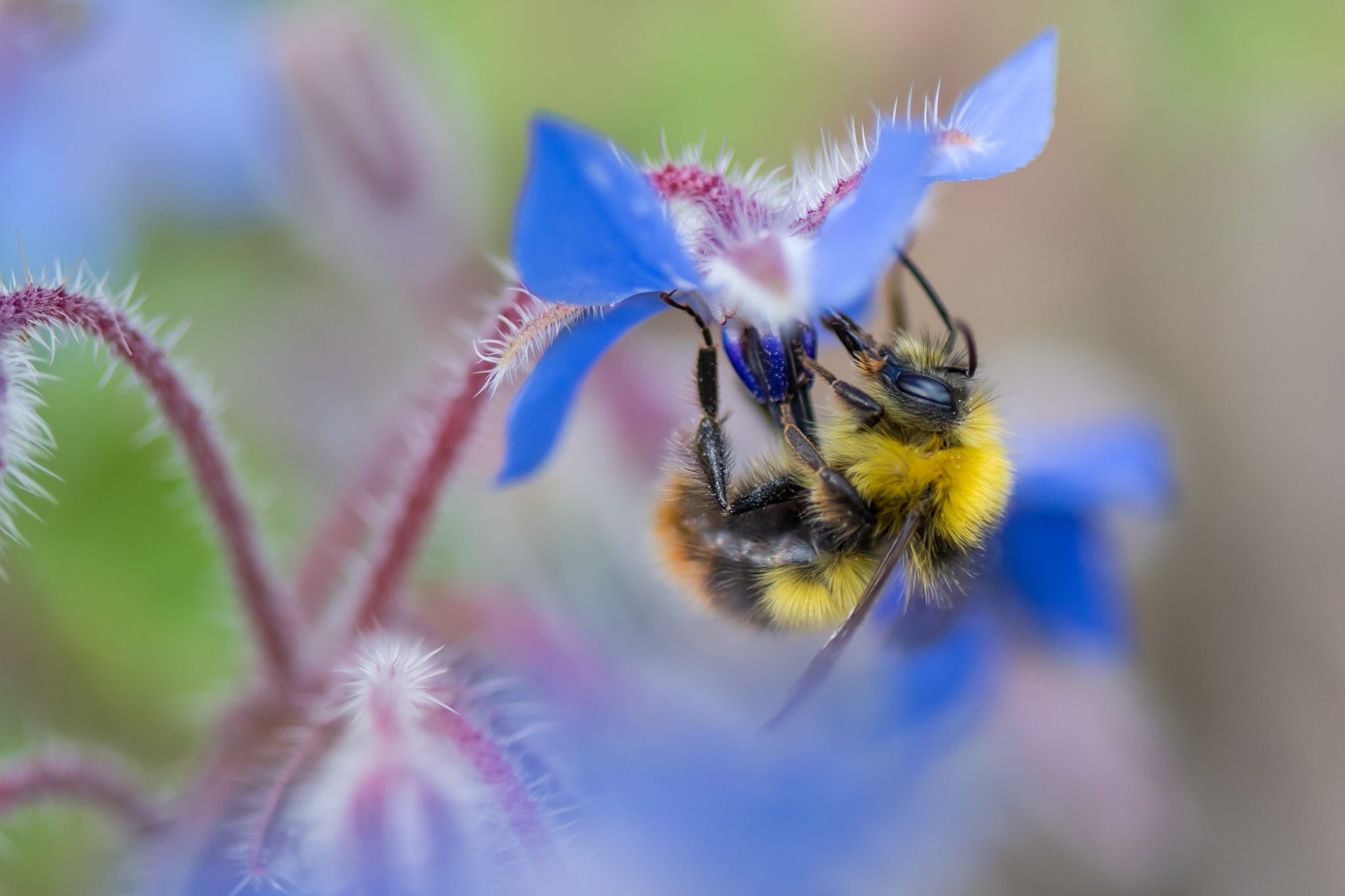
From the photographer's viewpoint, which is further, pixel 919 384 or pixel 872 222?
pixel 919 384

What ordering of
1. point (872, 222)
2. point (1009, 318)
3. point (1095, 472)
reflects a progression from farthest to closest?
1. point (1009, 318)
2. point (1095, 472)
3. point (872, 222)

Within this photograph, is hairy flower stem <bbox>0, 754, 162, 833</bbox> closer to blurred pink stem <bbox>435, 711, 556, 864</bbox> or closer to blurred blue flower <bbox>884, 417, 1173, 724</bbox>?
blurred pink stem <bbox>435, 711, 556, 864</bbox>

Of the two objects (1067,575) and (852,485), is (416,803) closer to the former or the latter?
(852,485)

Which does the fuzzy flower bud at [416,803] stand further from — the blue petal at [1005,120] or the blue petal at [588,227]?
the blue petal at [1005,120]

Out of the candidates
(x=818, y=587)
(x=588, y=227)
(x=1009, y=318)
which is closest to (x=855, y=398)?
(x=818, y=587)

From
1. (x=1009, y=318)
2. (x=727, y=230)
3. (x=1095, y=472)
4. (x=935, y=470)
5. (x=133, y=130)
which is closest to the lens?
(x=727, y=230)

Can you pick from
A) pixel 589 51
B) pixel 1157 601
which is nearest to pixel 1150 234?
pixel 1157 601

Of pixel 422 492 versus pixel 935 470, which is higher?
pixel 422 492
